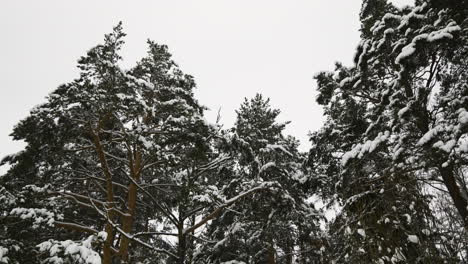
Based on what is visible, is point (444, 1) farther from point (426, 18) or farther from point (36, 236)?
point (36, 236)

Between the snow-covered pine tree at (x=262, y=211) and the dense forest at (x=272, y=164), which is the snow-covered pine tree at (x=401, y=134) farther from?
the snow-covered pine tree at (x=262, y=211)

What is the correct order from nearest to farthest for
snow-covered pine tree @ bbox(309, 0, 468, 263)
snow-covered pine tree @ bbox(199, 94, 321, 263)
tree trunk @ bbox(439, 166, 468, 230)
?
snow-covered pine tree @ bbox(309, 0, 468, 263)
tree trunk @ bbox(439, 166, 468, 230)
snow-covered pine tree @ bbox(199, 94, 321, 263)

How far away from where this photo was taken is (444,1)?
22.8 feet

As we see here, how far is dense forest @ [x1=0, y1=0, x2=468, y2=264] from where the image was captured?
21.6 ft

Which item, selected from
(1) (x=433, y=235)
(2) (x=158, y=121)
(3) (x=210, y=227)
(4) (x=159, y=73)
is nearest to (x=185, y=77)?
(4) (x=159, y=73)

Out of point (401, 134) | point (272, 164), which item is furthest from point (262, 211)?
point (401, 134)

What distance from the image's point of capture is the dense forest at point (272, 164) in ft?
21.6

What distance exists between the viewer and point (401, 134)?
350 inches

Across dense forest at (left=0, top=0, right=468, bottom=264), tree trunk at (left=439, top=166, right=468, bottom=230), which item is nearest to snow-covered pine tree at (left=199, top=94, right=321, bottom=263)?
dense forest at (left=0, top=0, right=468, bottom=264)

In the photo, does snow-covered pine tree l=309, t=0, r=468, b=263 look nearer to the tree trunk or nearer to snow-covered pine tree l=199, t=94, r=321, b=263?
the tree trunk

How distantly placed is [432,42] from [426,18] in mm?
1414

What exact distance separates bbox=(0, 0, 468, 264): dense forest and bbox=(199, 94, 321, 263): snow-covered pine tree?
0.26 ft

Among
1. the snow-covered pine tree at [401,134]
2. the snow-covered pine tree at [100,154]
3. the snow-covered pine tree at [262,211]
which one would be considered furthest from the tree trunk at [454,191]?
the snow-covered pine tree at [100,154]

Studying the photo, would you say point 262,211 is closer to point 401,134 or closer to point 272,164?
point 272,164
